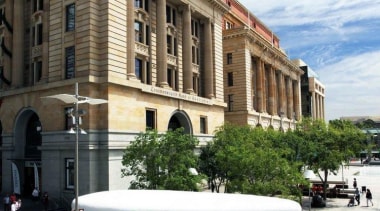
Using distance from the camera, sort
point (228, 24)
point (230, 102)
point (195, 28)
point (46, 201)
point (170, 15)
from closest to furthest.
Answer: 1. point (46, 201)
2. point (170, 15)
3. point (195, 28)
4. point (230, 102)
5. point (228, 24)

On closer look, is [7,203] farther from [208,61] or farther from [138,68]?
[208,61]

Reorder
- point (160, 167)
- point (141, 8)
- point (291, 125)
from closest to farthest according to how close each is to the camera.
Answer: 1. point (160, 167)
2. point (141, 8)
3. point (291, 125)

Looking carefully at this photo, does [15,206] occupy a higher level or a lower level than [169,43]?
lower

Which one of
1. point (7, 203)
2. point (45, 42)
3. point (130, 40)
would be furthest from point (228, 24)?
point (7, 203)

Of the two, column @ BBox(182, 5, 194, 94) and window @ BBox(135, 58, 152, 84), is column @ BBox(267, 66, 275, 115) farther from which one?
window @ BBox(135, 58, 152, 84)

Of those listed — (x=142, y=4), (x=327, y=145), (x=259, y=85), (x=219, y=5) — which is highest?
(x=219, y=5)

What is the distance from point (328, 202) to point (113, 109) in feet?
80.2

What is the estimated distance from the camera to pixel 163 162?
1046 inches

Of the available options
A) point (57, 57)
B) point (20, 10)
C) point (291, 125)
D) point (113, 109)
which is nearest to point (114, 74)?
point (113, 109)

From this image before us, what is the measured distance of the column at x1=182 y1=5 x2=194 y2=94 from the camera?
147 ft

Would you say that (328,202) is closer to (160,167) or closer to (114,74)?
(160,167)

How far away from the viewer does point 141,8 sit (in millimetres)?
39344

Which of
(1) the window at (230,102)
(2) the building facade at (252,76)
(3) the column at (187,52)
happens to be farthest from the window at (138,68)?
(1) the window at (230,102)

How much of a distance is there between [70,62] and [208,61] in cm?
1940
